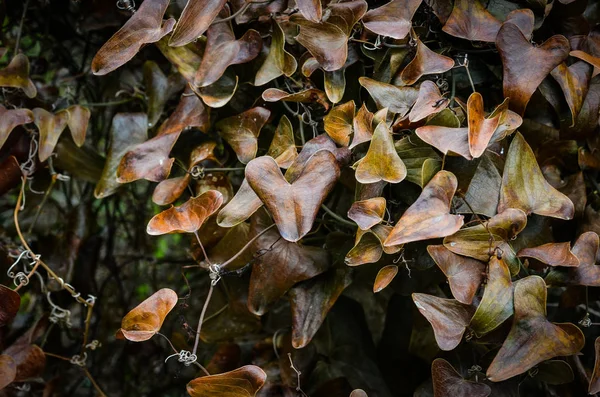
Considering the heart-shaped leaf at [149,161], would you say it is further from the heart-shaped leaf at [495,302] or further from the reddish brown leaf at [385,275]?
the heart-shaped leaf at [495,302]

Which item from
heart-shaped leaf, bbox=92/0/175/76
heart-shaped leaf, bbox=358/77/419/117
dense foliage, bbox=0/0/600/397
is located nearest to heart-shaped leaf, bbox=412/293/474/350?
dense foliage, bbox=0/0/600/397

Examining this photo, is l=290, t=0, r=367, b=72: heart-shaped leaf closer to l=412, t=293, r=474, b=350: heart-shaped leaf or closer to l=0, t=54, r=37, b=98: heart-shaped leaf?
l=412, t=293, r=474, b=350: heart-shaped leaf

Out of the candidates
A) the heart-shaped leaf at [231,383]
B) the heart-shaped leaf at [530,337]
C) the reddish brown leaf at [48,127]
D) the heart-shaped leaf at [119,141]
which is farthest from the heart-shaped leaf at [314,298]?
the reddish brown leaf at [48,127]

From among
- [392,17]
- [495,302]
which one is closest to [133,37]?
[392,17]

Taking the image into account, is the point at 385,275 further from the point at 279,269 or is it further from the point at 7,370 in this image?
the point at 7,370

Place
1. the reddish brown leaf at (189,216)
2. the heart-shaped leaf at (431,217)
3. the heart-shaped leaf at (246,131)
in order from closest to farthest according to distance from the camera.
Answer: the heart-shaped leaf at (431,217), the reddish brown leaf at (189,216), the heart-shaped leaf at (246,131)
